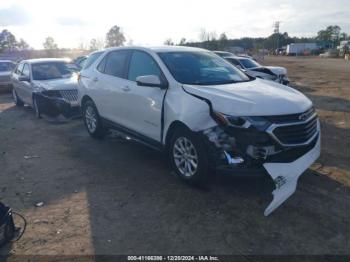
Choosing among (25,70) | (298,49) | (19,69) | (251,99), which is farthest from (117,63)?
(298,49)

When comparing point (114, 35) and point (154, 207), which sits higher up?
point (114, 35)

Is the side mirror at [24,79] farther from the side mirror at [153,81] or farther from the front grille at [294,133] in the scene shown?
the front grille at [294,133]

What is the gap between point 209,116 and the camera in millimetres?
4441

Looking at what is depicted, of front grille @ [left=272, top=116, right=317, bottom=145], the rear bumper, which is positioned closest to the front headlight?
front grille @ [left=272, top=116, right=317, bottom=145]

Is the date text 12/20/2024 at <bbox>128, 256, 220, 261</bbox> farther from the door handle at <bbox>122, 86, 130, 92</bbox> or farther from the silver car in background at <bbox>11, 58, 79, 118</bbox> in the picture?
the silver car in background at <bbox>11, 58, 79, 118</bbox>

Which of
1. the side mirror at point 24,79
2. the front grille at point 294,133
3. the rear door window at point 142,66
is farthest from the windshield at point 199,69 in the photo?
the side mirror at point 24,79

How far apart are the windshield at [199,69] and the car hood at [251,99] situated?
0.30 meters

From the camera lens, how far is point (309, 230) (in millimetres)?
3844

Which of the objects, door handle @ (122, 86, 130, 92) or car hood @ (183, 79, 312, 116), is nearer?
car hood @ (183, 79, 312, 116)

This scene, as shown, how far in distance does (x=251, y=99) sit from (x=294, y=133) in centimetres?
67

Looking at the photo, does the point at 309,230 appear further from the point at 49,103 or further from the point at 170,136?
the point at 49,103

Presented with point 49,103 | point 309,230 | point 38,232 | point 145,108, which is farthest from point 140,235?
point 49,103

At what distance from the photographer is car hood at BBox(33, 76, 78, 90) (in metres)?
9.41

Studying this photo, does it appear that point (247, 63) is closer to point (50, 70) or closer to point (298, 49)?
point (50, 70)
